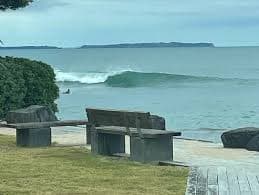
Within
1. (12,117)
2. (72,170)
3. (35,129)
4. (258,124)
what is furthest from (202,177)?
(258,124)

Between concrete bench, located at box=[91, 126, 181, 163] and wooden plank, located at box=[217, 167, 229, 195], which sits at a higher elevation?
concrete bench, located at box=[91, 126, 181, 163]

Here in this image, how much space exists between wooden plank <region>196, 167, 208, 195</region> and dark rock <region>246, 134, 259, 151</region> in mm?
3360

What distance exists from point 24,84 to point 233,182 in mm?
11851

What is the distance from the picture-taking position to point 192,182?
935 cm

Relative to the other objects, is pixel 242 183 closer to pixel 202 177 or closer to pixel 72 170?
pixel 202 177

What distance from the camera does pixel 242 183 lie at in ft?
30.5

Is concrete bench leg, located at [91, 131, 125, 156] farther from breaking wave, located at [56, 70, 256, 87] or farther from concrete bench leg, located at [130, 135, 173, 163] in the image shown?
breaking wave, located at [56, 70, 256, 87]

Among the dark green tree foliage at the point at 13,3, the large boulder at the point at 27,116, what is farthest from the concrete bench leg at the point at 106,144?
the dark green tree foliage at the point at 13,3

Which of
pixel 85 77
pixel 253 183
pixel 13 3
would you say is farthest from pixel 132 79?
pixel 253 183

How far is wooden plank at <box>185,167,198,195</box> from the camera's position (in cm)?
873

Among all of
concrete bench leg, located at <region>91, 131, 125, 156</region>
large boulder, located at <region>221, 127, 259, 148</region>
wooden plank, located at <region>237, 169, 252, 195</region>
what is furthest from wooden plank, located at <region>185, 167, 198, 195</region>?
large boulder, located at <region>221, 127, 259, 148</region>

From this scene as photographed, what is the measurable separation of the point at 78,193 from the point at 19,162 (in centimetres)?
272

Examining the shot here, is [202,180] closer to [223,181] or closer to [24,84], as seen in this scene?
[223,181]

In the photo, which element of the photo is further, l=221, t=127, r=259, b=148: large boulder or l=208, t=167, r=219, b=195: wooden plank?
l=221, t=127, r=259, b=148: large boulder
